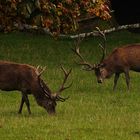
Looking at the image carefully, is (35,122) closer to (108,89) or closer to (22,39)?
(108,89)

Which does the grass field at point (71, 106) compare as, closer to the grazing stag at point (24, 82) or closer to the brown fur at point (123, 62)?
the grazing stag at point (24, 82)

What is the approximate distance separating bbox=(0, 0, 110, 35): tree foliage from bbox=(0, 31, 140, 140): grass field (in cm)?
203

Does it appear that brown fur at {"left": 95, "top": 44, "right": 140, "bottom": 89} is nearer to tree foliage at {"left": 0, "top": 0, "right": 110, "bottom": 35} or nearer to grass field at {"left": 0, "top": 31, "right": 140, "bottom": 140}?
grass field at {"left": 0, "top": 31, "right": 140, "bottom": 140}

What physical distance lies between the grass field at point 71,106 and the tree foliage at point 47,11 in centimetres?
203

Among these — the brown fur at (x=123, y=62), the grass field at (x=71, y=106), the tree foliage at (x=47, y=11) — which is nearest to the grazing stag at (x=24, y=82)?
the grass field at (x=71, y=106)

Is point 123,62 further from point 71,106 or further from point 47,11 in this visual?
point 47,11

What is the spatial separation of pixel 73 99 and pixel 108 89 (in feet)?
7.46

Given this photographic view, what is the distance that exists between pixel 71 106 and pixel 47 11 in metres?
3.00

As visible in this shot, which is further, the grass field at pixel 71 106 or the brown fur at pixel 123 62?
the brown fur at pixel 123 62

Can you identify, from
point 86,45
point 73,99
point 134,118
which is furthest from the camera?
point 86,45

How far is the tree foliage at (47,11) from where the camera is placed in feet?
46.1

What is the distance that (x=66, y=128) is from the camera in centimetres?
1288

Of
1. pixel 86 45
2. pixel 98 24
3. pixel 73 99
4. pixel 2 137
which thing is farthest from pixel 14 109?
pixel 98 24

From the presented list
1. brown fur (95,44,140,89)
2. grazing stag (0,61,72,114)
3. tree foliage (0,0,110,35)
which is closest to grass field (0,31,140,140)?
grazing stag (0,61,72,114)
